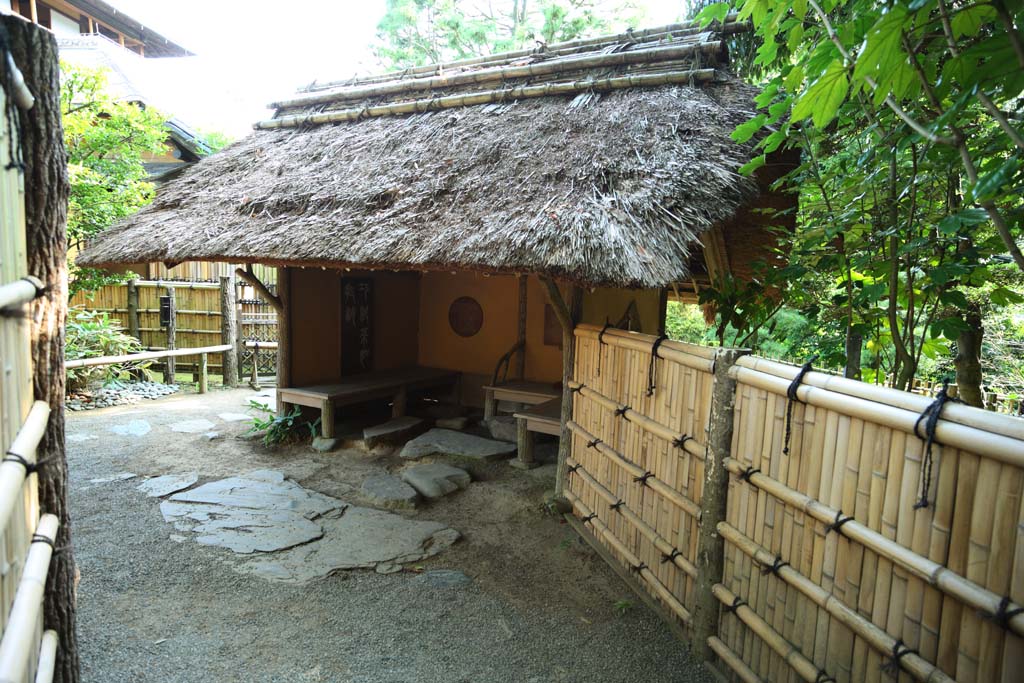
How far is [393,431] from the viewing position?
6.52m

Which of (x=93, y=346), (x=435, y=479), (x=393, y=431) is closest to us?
(x=435, y=479)

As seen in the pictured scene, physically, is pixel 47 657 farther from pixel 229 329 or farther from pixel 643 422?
pixel 229 329

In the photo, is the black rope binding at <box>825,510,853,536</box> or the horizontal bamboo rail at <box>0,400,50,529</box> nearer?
the horizontal bamboo rail at <box>0,400,50,529</box>

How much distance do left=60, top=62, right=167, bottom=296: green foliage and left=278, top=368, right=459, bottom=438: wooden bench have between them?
3599 mm

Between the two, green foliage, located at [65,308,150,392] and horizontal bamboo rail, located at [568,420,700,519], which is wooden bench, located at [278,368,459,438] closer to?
horizontal bamboo rail, located at [568,420,700,519]

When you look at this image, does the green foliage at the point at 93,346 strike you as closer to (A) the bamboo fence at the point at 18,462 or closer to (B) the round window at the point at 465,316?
(B) the round window at the point at 465,316

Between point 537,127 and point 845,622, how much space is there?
4.54 metres

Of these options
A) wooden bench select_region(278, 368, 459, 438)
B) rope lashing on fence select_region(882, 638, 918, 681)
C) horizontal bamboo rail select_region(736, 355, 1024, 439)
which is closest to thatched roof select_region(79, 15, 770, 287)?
horizontal bamboo rail select_region(736, 355, 1024, 439)

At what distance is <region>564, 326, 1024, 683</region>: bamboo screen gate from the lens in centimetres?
160

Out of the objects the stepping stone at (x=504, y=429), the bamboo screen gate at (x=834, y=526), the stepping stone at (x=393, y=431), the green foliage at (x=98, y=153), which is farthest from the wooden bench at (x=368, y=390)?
the bamboo screen gate at (x=834, y=526)

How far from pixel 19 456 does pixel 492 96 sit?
5.52 m

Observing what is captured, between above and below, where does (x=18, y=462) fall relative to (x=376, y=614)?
above

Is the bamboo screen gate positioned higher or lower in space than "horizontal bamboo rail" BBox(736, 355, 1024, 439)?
lower

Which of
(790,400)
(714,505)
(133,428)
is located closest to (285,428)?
(133,428)
